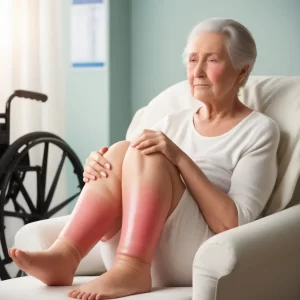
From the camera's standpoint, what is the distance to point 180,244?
1.79 m

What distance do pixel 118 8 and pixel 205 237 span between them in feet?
6.47

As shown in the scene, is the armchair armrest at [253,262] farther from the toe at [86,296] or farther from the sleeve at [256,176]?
the toe at [86,296]

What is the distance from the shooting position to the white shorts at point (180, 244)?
1.79 m

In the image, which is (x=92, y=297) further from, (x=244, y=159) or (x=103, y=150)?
(x=244, y=159)

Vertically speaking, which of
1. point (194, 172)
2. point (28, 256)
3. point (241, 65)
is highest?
point (241, 65)

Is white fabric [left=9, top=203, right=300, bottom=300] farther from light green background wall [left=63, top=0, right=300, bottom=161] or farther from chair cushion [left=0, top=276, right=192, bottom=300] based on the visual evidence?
light green background wall [left=63, top=0, right=300, bottom=161]

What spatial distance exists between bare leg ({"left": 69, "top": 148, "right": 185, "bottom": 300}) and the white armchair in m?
0.05

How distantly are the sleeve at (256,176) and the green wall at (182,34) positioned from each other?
1.19 meters

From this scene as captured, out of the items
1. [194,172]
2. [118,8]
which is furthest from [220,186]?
[118,8]

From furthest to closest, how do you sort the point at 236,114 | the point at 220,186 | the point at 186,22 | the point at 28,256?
the point at 186,22 < the point at 236,114 < the point at 220,186 < the point at 28,256

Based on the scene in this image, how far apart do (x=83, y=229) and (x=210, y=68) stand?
2.00 feet

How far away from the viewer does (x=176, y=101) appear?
2.39m

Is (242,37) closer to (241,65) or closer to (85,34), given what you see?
(241,65)

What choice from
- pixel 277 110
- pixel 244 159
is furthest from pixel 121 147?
pixel 277 110
